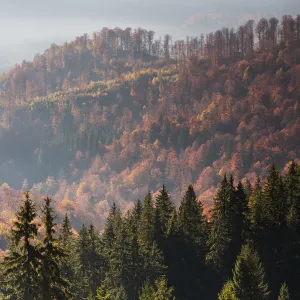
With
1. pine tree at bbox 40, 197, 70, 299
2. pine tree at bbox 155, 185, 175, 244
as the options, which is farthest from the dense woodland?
pine tree at bbox 40, 197, 70, 299

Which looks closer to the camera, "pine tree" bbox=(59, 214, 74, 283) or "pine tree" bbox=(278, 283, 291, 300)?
"pine tree" bbox=(278, 283, 291, 300)

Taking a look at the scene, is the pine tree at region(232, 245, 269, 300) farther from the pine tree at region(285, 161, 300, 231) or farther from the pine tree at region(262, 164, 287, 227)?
the pine tree at region(262, 164, 287, 227)

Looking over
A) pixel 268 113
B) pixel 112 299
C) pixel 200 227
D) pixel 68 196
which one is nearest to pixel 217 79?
pixel 268 113

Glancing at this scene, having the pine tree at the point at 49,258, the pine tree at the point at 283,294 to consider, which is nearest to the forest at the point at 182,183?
Result: the pine tree at the point at 49,258

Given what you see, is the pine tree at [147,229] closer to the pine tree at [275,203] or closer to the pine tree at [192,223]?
the pine tree at [192,223]

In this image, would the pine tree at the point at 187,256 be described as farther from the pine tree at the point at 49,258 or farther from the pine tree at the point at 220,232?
the pine tree at the point at 49,258

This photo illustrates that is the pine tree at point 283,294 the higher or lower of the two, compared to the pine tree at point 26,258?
lower

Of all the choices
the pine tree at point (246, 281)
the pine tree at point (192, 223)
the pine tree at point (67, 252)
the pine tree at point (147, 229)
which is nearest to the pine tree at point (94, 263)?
the pine tree at point (67, 252)

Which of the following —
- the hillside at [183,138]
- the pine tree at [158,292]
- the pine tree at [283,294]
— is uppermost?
the hillside at [183,138]

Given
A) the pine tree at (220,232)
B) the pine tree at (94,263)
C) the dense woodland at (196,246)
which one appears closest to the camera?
the dense woodland at (196,246)

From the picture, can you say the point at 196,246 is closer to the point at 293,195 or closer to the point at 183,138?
the point at 293,195

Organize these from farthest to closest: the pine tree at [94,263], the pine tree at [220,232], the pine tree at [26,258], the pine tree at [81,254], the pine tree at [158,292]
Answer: the pine tree at [94,263] → the pine tree at [220,232] → the pine tree at [81,254] → the pine tree at [158,292] → the pine tree at [26,258]

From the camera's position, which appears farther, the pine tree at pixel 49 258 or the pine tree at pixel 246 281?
the pine tree at pixel 246 281

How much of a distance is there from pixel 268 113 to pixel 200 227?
4333 inches
